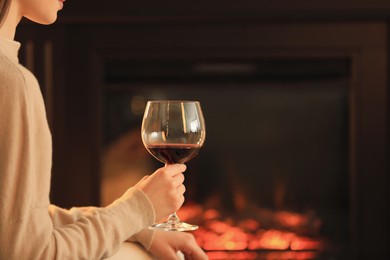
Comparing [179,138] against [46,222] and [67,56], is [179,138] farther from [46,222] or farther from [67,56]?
[67,56]

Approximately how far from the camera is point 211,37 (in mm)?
2633

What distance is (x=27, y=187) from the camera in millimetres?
1019

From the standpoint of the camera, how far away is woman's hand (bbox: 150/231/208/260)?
136 centimetres

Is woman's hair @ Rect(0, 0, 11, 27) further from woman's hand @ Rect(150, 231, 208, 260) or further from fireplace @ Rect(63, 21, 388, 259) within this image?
fireplace @ Rect(63, 21, 388, 259)

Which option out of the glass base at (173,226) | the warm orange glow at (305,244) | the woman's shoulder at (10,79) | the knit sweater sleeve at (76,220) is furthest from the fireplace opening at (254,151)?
the woman's shoulder at (10,79)

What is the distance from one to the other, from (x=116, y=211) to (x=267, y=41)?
5.26 ft

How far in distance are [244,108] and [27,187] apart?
183 cm

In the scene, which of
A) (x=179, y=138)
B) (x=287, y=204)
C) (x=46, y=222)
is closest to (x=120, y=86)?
(x=287, y=204)

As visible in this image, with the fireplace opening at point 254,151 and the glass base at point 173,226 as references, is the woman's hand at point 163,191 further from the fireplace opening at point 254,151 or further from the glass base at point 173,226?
the fireplace opening at point 254,151

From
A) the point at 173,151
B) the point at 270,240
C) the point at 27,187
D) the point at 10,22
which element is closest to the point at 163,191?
the point at 173,151

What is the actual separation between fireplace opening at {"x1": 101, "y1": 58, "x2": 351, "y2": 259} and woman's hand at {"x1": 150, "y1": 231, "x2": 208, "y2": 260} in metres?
1.34

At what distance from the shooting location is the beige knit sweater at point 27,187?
3.34 feet

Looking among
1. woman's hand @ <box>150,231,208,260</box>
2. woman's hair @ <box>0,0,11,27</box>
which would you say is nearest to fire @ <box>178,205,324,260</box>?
woman's hand @ <box>150,231,208,260</box>

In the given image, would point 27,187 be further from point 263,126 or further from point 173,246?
point 263,126
